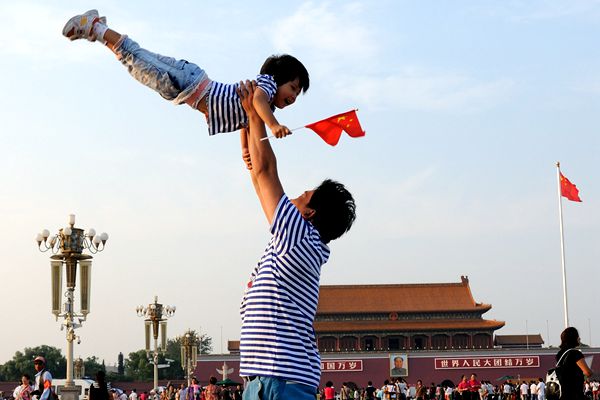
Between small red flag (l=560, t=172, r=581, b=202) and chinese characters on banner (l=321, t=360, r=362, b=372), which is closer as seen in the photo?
small red flag (l=560, t=172, r=581, b=202)

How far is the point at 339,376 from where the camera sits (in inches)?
1784

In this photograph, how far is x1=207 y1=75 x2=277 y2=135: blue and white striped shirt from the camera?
306 centimetres

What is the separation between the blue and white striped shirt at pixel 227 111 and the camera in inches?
121

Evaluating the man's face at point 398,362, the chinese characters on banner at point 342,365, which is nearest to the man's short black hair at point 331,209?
the chinese characters on banner at point 342,365

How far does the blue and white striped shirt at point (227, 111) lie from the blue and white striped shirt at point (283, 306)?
23.2 inches

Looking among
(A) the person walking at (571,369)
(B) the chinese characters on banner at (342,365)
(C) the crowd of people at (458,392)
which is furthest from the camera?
(B) the chinese characters on banner at (342,365)

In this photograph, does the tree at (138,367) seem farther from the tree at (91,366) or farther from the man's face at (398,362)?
the man's face at (398,362)

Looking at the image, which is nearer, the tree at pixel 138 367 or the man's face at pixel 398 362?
the man's face at pixel 398 362

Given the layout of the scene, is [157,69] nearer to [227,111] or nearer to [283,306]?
[227,111]

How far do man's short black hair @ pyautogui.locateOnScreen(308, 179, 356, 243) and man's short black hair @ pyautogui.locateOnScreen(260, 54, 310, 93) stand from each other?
1.79 ft

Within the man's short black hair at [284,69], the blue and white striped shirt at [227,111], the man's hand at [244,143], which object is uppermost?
the man's short black hair at [284,69]

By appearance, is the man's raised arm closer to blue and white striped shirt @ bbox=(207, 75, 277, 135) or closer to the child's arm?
the child's arm

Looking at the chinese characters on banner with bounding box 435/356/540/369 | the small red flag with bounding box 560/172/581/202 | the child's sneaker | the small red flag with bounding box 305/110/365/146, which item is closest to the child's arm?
the small red flag with bounding box 305/110/365/146

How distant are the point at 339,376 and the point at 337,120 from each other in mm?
42772
